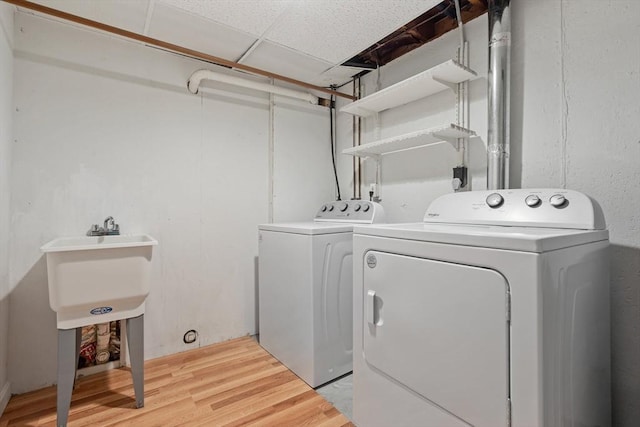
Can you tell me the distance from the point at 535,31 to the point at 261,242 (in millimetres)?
1998

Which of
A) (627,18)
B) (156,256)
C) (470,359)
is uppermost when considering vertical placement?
(627,18)

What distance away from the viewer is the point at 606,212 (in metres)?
1.30

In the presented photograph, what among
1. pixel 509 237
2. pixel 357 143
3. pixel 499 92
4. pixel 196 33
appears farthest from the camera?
pixel 357 143

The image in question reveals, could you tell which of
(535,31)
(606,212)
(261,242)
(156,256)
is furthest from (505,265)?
(156,256)

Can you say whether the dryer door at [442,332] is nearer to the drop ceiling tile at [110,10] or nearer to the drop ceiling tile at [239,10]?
the drop ceiling tile at [239,10]

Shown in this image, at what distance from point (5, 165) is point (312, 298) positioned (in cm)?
173

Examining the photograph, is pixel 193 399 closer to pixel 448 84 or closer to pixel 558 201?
pixel 558 201

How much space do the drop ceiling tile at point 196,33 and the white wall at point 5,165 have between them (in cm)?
66

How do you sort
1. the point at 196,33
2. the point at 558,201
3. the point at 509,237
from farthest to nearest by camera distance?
1. the point at 196,33
2. the point at 558,201
3. the point at 509,237

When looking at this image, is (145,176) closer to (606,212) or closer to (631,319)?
(606,212)

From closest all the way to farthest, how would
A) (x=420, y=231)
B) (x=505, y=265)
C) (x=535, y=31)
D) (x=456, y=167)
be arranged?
(x=505, y=265) < (x=420, y=231) < (x=535, y=31) < (x=456, y=167)

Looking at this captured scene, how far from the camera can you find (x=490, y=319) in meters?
0.94

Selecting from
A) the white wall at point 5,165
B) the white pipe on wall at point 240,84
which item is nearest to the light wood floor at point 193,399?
the white wall at point 5,165

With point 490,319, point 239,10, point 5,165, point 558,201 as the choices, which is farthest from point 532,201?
point 5,165
